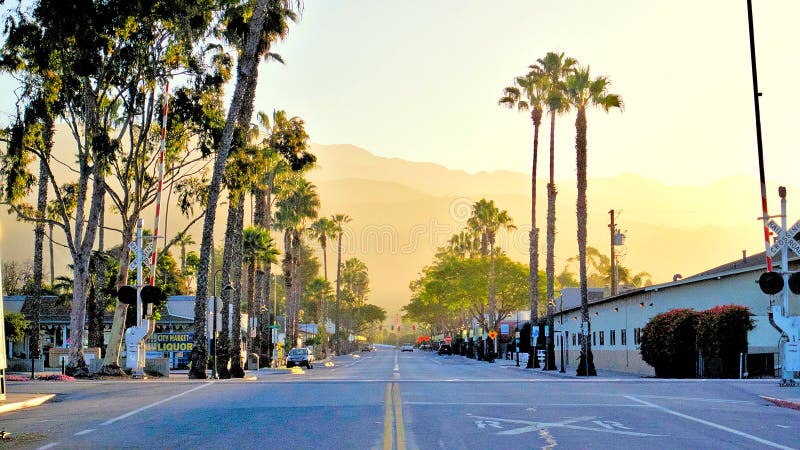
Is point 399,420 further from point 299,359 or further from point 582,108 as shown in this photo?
point 299,359

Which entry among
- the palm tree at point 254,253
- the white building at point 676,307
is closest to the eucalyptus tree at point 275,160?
the palm tree at point 254,253

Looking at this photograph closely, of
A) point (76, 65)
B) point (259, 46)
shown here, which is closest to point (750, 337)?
point (259, 46)

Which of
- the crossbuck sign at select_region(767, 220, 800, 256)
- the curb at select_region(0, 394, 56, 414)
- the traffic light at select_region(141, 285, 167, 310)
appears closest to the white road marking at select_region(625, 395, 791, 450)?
the crossbuck sign at select_region(767, 220, 800, 256)

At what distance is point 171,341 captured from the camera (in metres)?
Answer: 58.7

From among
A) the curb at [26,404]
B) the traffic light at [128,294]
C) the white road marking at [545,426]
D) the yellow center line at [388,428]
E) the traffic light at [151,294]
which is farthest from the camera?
the traffic light at [128,294]

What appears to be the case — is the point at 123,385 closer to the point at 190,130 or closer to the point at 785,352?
the point at 190,130

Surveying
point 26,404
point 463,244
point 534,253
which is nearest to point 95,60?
point 26,404

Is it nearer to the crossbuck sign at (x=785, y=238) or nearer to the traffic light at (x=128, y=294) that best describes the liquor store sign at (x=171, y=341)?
the traffic light at (x=128, y=294)

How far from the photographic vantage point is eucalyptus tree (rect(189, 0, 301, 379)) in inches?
1576

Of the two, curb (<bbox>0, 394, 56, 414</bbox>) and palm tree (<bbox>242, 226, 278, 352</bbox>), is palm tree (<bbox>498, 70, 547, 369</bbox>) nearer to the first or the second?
palm tree (<bbox>242, 226, 278, 352</bbox>)

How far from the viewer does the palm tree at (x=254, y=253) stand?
6844 cm

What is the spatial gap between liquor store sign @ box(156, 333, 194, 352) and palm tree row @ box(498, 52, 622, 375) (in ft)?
70.8

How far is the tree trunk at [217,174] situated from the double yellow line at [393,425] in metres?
17.0

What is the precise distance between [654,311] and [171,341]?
28.0 m
